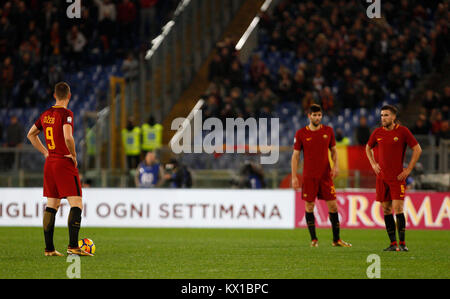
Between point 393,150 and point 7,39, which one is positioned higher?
point 7,39

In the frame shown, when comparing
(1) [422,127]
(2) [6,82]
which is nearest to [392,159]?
(1) [422,127]

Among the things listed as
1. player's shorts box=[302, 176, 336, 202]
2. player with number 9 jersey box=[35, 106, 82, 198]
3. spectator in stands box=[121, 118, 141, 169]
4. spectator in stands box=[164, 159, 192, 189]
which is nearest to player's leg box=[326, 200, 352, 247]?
player's shorts box=[302, 176, 336, 202]

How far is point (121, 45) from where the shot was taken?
27062mm

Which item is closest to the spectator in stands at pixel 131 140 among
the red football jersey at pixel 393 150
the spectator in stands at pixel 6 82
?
the spectator in stands at pixel 6 82

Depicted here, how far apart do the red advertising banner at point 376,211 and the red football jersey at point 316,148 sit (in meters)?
5.52

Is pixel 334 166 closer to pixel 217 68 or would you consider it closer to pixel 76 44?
pixel 217 68

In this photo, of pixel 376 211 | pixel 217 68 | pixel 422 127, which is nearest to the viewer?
pixel 376 211

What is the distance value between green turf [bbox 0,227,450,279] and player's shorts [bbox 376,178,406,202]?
750mm

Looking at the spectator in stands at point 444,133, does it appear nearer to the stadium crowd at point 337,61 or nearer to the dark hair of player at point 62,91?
the stadium crowd at point 337,61

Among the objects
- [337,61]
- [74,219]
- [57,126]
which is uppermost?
[337,61]

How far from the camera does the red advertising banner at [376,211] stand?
57.9 feet

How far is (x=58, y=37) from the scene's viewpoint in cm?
2623

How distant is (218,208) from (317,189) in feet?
18.6
